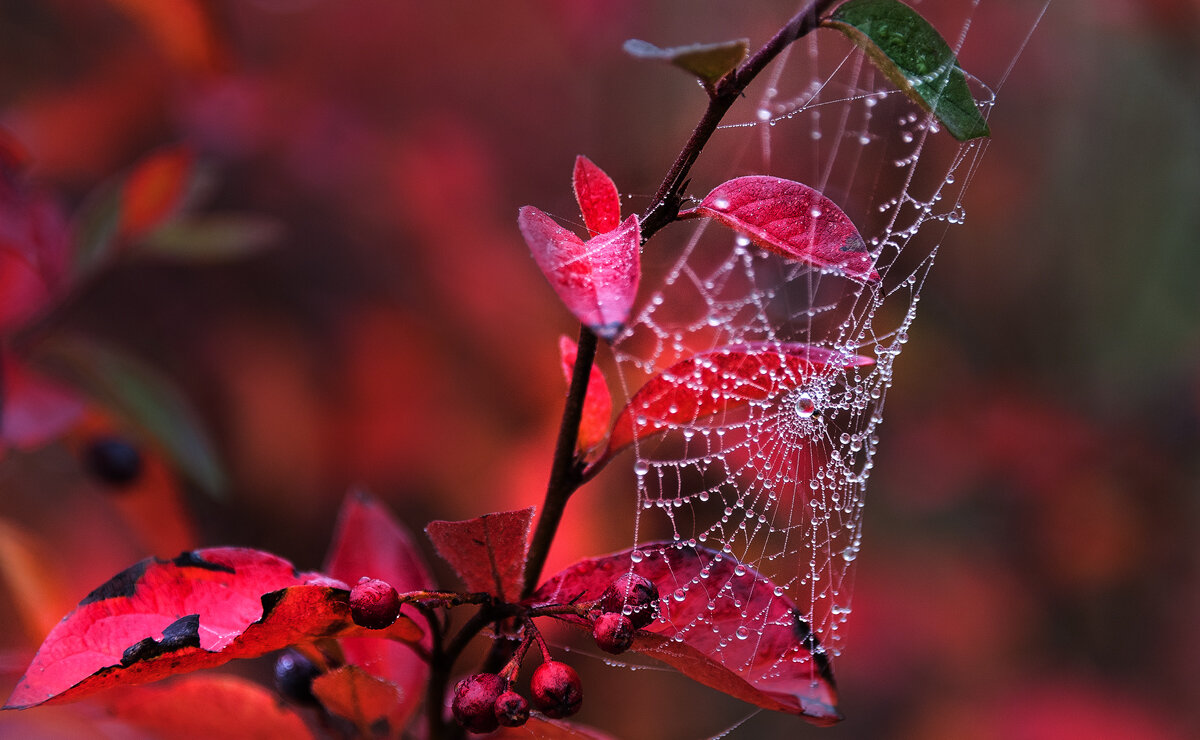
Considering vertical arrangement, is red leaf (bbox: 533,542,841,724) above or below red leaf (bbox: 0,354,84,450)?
above

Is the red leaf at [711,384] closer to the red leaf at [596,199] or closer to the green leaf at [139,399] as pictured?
the red leaf at [596,199]

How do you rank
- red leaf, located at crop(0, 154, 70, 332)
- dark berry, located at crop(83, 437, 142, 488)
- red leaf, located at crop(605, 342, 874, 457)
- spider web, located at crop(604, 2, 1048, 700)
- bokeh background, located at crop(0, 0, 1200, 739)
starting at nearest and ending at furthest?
red leaf, located at crop(605, 342, 874, 457)
spider web, located at crop(604, 2, 1048, 700)
red leaf, located at crop(0, 154, 70, 332)
dark berry, located at crop(83, 437, 142, 488)
bokeh background, located at crop(0, 0, 1200, 739)

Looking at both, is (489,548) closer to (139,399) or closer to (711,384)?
(711,384)

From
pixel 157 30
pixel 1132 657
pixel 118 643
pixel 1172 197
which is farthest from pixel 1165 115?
pixel 118 643

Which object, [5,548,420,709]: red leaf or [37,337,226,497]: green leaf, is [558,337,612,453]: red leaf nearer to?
[5,548,420,709]: red leaf

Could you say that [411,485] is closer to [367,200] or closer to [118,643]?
[367,200]

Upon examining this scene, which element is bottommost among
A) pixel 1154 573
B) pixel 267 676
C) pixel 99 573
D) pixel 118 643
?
pixel 267 676

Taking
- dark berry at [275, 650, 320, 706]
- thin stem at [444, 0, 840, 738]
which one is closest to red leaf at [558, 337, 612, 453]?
thin stem at [444, 0, 840, 738]
